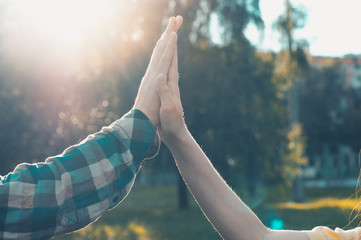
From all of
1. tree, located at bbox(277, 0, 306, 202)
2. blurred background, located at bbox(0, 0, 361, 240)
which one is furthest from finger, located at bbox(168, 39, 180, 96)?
tree, located at bbox(277, 0, 306, 202)

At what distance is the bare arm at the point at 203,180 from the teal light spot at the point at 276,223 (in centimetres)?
1152

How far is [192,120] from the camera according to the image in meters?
15.5

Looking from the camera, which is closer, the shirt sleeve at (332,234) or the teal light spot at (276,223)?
the shirt sleeve at (332,234)

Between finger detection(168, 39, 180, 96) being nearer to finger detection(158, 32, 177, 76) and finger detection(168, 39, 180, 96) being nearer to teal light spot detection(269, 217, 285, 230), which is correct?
finger detection(158, 32, 177, 76)

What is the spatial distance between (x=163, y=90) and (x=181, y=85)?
1434 centimetres

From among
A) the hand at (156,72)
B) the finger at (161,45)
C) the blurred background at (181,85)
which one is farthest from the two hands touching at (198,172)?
the blurred background at (181,85)

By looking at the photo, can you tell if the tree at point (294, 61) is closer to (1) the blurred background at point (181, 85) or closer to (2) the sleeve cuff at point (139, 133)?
(1) the blurred background at point (181, 85)

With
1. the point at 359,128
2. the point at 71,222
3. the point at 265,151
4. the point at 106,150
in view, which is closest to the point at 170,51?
the point at 106,150

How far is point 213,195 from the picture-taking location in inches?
44.6

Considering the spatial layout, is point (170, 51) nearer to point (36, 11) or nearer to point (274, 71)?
point (36, 11)

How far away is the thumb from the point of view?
1.13 metres

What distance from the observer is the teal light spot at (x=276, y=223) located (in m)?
12.4

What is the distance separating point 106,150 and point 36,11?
1295cm

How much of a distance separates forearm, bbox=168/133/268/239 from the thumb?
0.31 ft
